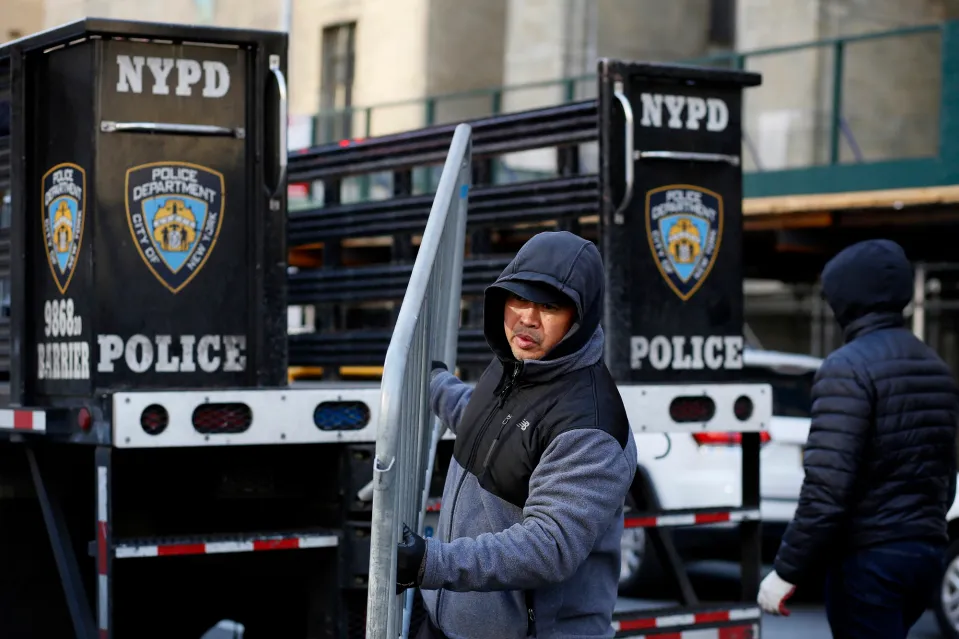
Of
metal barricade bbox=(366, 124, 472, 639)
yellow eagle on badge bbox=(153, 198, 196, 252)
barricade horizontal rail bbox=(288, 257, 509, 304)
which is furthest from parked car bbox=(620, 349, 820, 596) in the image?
metal barricade bbox=(366, 124, 472, 639)

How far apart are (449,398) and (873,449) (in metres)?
1.57

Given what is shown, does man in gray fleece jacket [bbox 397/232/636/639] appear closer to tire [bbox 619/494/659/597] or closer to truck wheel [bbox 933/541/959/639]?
truck wheel [bbox 933/541/959/639]

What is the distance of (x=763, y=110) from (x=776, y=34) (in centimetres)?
164

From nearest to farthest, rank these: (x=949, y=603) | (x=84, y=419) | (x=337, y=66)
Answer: (x=84, y=419) → (x=949, y=603) → (x=337, y=66)

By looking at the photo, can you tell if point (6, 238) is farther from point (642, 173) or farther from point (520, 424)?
Answer: point (520, 424)

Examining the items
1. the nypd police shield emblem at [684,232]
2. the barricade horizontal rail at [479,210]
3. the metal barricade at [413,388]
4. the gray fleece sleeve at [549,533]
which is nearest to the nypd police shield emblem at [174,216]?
the barricade horizontal rail at [479,210]

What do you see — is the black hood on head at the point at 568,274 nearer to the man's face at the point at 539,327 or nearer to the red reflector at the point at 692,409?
the man's face at the point at 539,327

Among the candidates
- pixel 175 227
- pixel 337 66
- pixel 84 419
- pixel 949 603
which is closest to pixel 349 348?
pixel 175 227

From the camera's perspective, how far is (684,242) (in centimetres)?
608

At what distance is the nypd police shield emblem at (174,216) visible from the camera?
527 cm

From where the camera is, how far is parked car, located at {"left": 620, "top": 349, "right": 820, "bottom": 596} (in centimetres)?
1077

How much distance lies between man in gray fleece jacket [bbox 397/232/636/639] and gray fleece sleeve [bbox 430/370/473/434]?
0.28 metres

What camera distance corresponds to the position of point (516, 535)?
10.8ft

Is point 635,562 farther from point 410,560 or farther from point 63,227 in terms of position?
point 410,560
